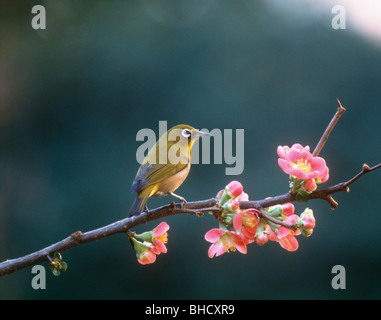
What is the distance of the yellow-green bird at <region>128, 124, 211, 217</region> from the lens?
124cm

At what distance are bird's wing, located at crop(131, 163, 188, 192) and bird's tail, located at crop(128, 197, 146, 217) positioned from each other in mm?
105

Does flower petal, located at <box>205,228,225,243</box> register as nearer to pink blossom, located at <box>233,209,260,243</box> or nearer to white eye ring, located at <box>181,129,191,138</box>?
pink blossom, located at <box>233,209,260,243</box>

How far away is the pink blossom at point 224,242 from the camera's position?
838 millimetres

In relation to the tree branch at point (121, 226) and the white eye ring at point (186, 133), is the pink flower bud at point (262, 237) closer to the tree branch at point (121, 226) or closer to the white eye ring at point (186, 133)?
the tree branch at point (121, 226)

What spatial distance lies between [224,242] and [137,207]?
26 cm

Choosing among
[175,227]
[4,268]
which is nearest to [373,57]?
[175,227]

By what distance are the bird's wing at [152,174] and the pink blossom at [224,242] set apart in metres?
0.40

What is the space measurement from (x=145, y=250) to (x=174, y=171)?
18.0 inches

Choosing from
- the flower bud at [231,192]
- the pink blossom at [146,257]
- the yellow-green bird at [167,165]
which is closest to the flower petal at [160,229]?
the pink blossom at [146,257]

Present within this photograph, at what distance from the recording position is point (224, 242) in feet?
2.81

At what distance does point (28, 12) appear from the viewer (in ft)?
11.0

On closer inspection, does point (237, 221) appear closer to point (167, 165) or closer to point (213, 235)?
point (213, 235)

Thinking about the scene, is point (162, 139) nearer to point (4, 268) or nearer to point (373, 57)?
point (4, 268)

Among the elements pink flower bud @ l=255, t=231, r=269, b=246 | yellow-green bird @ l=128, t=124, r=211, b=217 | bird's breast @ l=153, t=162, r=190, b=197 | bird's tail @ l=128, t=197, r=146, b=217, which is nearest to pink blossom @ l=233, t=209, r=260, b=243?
pink flower bud @ l=255, t=231, r=269, b=246
